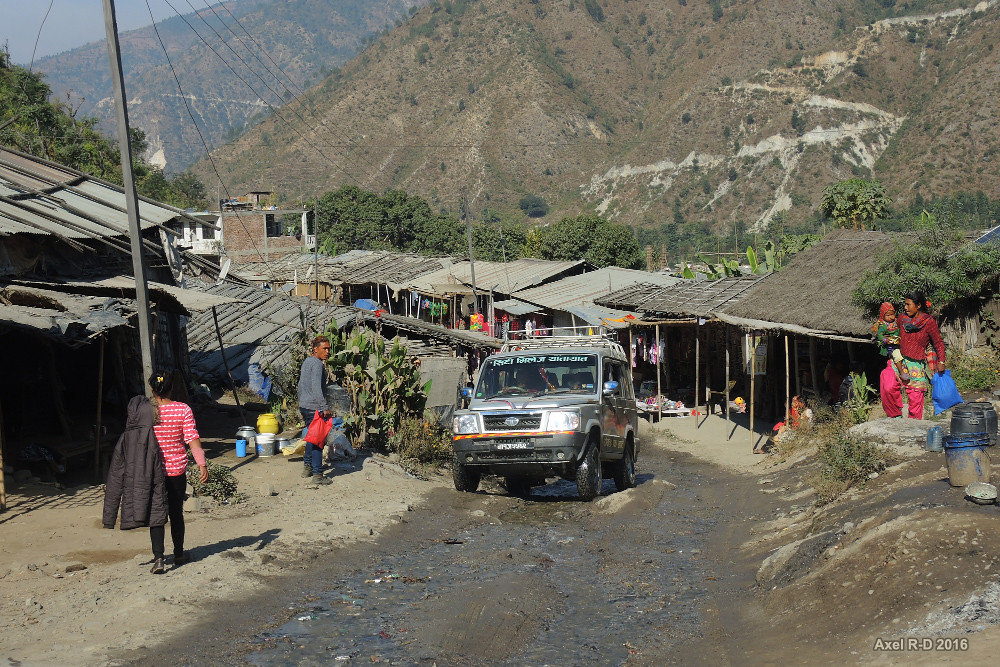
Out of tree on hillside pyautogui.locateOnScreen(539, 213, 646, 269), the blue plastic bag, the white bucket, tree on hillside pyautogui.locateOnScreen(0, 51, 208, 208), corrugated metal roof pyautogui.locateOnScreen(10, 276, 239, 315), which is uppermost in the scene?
tree on hillside pyautogui.locateOnScreen(0, 51, 208, 208)

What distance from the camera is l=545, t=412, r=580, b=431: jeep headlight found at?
1146 centimetres

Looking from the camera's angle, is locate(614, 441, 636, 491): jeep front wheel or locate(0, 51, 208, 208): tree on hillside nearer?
locate(614, 441, 636, 491): jeep front wheel

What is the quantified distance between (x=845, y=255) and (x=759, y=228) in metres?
82.8

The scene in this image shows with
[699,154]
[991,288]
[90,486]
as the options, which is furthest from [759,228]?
[90,486]

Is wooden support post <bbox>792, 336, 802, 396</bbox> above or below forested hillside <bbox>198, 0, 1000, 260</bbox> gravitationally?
below

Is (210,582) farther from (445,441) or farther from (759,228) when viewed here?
(759,228)

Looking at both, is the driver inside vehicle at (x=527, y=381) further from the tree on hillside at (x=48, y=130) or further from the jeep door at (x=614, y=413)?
the tree on hillside at (x=48, y=130)

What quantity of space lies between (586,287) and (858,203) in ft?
34.3

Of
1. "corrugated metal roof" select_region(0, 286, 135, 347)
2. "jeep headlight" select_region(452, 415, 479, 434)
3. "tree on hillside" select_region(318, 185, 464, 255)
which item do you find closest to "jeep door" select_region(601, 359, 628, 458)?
"jeep headlight" select_region(452, 415, 479, 434)

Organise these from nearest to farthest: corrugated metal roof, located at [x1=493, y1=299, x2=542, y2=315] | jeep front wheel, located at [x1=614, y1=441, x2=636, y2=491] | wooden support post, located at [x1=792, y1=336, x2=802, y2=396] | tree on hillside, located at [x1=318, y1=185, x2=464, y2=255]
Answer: jeep front wheel, located at [x1=614, y1=441, x2=636, y2=491] → wooden support post, located at [x1=792, y1=336, x2=802, y2=396] → corrugated metal roof, located at [x1=493, y1=299, x2=542, y2=315] → tree on hillside, located at [x1=318, y1=185, x2=464, y2=255]

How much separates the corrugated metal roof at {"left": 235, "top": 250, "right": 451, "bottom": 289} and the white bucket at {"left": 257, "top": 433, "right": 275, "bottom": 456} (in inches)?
1097

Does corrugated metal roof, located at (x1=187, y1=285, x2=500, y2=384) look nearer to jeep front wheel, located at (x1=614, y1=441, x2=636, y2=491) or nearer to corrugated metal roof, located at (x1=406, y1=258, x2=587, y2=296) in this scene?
corrugated metal roof, located at (x1=406, y1=258, x2=587, y2=296)

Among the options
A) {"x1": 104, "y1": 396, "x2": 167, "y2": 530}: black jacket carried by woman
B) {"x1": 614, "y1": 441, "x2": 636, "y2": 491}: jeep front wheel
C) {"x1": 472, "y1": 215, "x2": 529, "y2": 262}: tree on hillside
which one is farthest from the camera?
{"x1": 472, "y1": 215, "x2": 529, "y2": 262}: tree on hillside

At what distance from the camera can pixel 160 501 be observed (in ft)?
25.3
